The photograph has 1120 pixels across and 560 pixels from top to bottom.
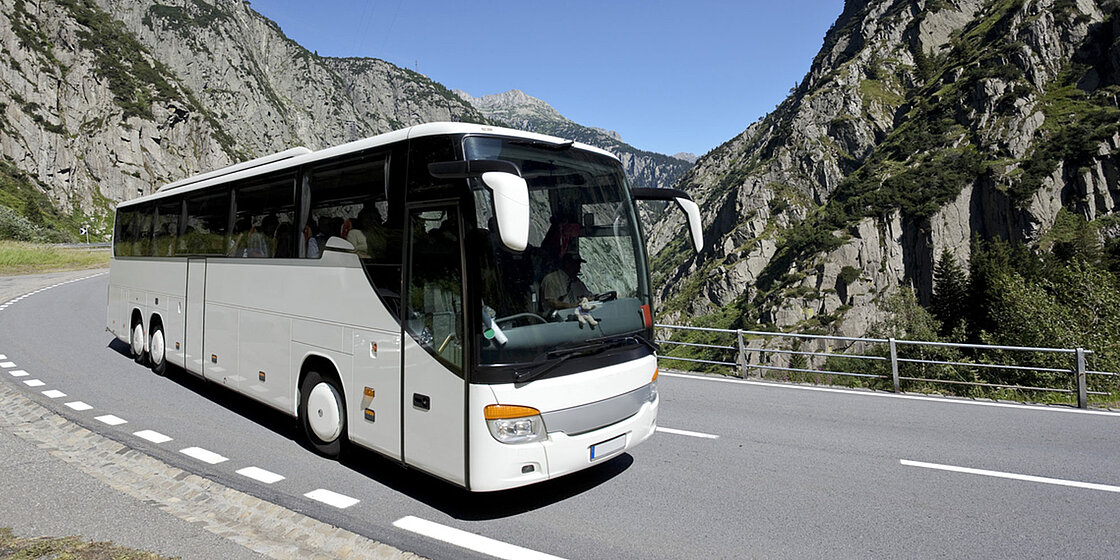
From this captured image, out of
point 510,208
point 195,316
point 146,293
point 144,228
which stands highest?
point 144,228

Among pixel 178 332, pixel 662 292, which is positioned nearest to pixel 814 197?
pixel 662 292

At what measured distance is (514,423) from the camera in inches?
186

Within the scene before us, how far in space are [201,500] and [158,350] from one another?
683cm

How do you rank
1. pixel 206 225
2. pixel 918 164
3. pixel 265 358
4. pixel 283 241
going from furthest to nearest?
pixel 918 164 → pixel 206 225 → pixel 265 358 → pixel 283 241

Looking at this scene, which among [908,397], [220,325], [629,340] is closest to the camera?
[629,340]

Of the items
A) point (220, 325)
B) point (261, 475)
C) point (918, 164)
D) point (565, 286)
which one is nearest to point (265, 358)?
point (220, 325)

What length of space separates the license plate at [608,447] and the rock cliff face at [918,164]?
97.3 meters

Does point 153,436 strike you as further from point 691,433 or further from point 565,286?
point 691,433

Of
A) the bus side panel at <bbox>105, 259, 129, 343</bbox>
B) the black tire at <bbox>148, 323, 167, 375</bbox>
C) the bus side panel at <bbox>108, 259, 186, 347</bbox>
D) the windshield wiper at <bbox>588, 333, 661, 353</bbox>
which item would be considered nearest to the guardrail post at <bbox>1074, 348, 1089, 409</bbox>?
the windshield wiper at <bbox>588, 333, 661, 353</bbox>

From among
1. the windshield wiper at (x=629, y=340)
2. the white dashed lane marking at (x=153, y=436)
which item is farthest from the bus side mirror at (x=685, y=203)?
the white dashed lane marking at (x=153, y=436)

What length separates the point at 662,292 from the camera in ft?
484

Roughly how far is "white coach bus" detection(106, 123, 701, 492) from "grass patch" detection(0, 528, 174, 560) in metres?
2.00

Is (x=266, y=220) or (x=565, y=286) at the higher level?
(x=266, y=220)

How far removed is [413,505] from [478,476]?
939mm
